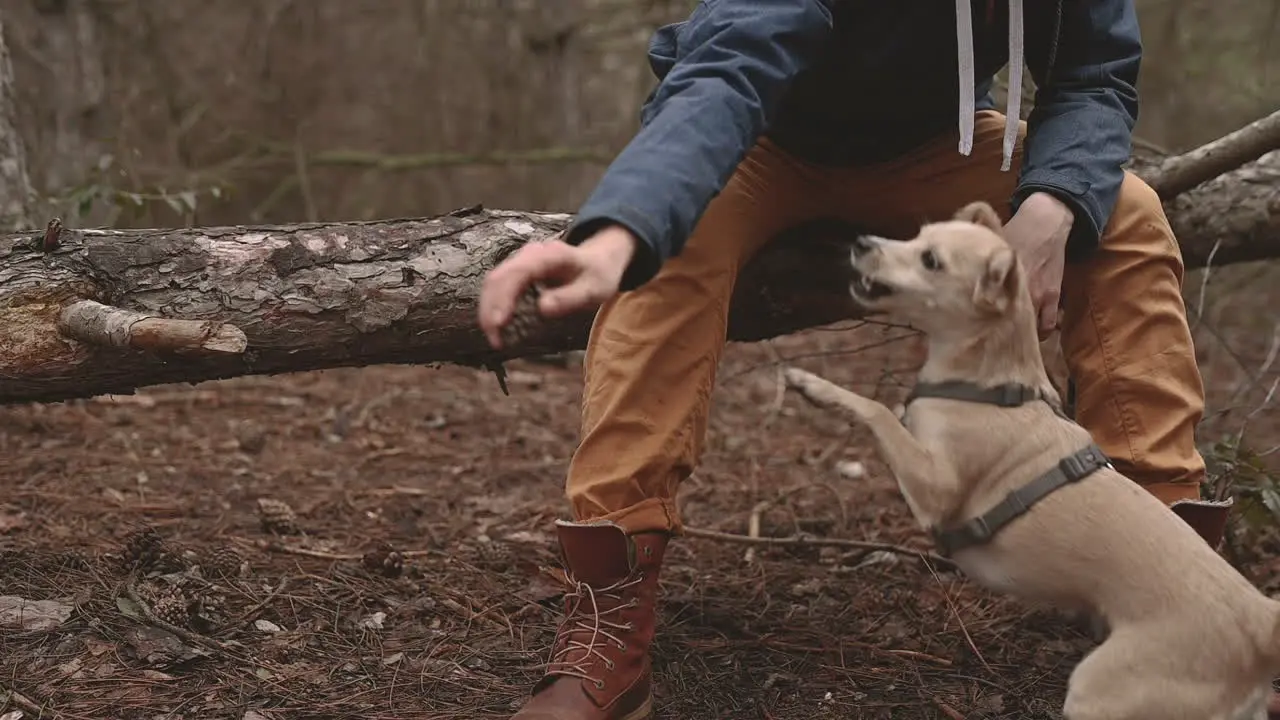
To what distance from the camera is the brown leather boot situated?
260cm

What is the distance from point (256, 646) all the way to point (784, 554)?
175cm

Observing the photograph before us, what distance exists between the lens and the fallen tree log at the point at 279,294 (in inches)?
116

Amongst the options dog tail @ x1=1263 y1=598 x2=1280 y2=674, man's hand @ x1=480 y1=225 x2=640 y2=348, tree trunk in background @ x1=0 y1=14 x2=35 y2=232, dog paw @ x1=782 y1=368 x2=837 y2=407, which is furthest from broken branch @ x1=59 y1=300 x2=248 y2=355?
dog tail @ x1=1263 y1=598 x2=1280 y2=674

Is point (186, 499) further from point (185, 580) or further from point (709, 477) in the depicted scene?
point (709, 477)

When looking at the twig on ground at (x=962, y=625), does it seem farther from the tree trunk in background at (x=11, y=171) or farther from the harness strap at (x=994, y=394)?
the tree trunk in background at (x=11, y=171)

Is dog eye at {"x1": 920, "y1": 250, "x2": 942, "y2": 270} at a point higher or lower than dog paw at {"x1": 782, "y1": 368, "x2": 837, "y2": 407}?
higher

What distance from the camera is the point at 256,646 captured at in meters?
2.96

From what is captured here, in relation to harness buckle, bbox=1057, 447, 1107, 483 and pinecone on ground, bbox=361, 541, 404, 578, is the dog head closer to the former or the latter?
harness buckle, bbox=1057, 447, 1107, 483

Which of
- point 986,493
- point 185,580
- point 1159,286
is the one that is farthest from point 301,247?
point 1159,286

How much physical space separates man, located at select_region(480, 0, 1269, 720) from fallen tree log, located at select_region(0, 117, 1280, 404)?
49 cm

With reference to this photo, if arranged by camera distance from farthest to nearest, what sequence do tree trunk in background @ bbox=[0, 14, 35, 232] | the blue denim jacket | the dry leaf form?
tree trunk in background @ bbox=[0, 14, 35, 232], the dry leaf, the blue denim jacket

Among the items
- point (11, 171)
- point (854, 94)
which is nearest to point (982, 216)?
point (854, 94)

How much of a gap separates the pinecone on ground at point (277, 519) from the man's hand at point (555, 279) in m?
2.26

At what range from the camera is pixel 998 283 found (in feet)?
8.36
